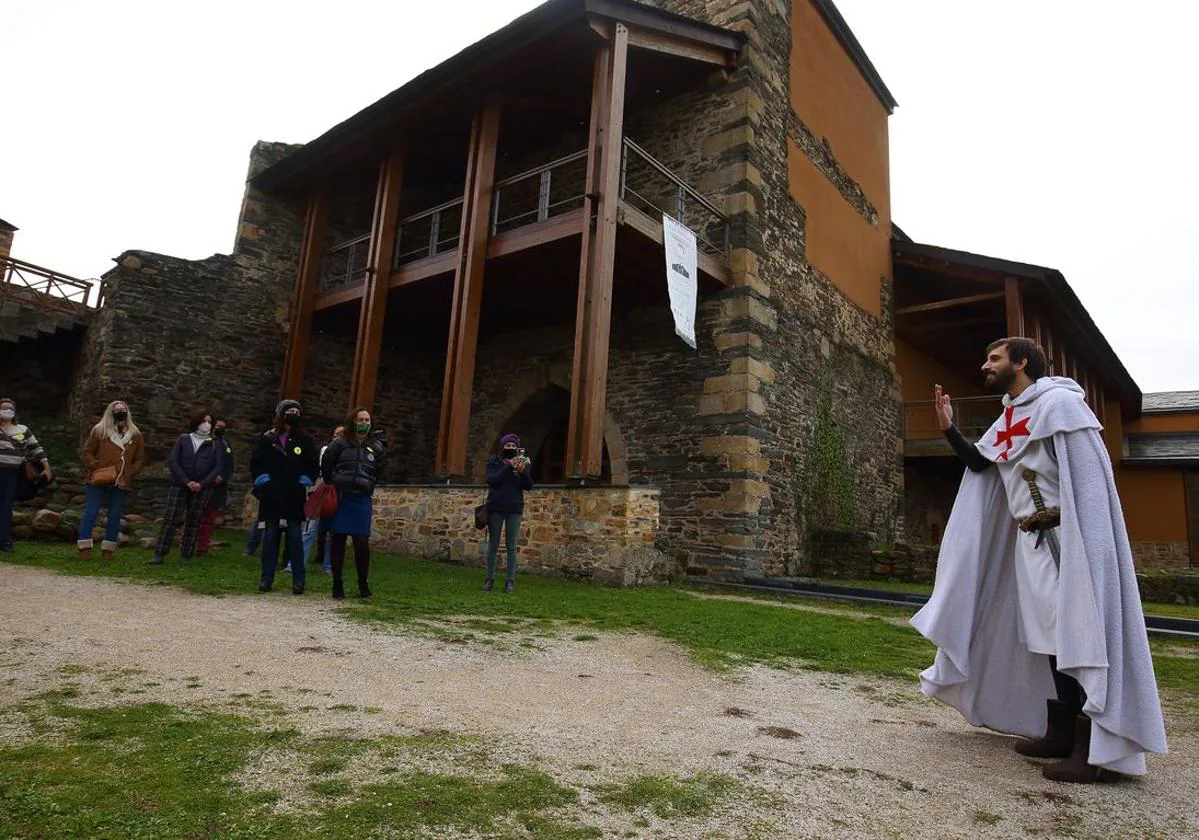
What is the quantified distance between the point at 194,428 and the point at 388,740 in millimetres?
5514

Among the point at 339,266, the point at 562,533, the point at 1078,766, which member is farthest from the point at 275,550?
the point at 339,266

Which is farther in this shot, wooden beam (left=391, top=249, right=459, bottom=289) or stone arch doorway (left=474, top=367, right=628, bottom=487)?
stone arch doorway (left=474, top=367, right=628, bottom=487)

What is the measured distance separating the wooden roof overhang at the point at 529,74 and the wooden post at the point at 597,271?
554 millimetres

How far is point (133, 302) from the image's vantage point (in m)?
11.3

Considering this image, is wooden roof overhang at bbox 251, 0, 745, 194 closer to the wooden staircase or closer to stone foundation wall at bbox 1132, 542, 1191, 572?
the wooden staircase

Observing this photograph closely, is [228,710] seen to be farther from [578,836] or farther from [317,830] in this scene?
A: [578,836]

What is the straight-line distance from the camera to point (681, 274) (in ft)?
27.6

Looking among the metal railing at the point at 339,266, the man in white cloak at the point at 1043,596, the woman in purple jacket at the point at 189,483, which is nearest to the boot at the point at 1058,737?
the man in white cloak at the point at 1043,596

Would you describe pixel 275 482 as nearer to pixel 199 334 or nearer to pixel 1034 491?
pixel 1034 491

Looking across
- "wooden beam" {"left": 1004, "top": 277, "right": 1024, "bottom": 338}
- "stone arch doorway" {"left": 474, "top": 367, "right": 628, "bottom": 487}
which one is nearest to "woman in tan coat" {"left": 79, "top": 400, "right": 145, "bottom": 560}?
"stone arch doorway" {"left": 474, "top": 367, "right": 628, "bottom": 487}

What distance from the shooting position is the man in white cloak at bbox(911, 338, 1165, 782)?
2188 mm

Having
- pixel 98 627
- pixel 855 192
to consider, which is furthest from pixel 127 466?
pixel 855 192

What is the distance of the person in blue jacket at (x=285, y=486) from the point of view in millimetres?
5184

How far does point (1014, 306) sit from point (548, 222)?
26.4 ft
